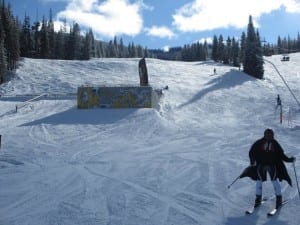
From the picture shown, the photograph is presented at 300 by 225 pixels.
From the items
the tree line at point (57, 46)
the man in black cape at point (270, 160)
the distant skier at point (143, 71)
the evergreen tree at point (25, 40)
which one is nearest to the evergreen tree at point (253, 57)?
the tree line at point (57, 46)

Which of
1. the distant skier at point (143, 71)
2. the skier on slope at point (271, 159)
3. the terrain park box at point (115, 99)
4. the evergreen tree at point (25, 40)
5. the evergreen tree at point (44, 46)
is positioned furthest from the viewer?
the evergreen tree at point (44, 46)

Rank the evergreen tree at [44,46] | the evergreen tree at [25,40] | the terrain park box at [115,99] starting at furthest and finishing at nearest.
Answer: the evergreen tree at [44,46], the evergreen tree at [25,40], the terrain park box at [115,99]

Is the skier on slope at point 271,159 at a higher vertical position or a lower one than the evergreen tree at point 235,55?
lower

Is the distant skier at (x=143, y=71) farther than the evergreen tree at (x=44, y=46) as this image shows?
No

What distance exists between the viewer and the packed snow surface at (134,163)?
9.65 m

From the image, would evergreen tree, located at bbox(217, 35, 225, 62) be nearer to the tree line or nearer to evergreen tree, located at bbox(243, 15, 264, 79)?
the tree line

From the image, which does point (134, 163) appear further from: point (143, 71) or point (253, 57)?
point (253, 57)

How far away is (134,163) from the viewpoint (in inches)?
652

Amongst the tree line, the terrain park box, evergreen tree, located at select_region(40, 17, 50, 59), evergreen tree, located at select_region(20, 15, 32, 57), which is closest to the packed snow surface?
the terrain park box

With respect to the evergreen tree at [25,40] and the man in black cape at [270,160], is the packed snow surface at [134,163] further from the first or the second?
the evergreen tree at [25,40]

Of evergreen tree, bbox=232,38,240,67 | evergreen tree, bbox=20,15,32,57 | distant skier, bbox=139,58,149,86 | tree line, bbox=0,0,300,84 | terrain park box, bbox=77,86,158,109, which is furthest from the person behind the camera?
evergreen tree, bbox=232,38,240,67

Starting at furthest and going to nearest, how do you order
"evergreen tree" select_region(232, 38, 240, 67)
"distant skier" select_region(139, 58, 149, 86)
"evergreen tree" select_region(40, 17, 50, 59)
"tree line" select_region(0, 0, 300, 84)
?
"evergreen tree" select_region(232, 38, 240, 67)
"evergreen tree" select_region(40, 17, 50, 59)
"tree line" select_region(0, 0, 300, 84)
"distant skier" select_region(139, 58, 149, 86)

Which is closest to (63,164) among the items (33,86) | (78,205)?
(78,205)

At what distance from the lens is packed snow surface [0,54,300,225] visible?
31.7 feet
